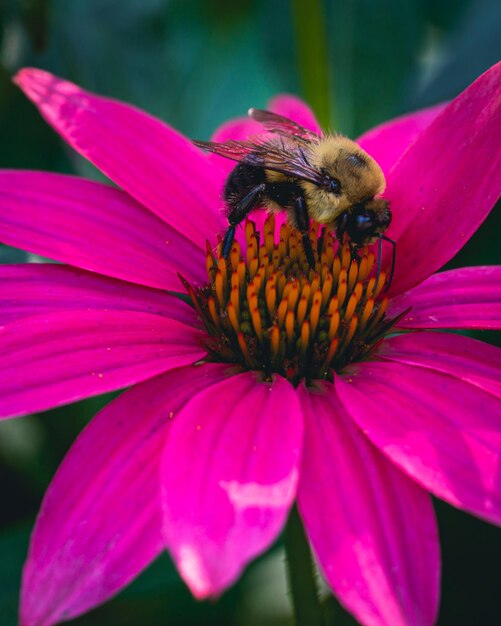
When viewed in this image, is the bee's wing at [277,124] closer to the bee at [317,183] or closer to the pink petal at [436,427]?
the bee at [317,183]

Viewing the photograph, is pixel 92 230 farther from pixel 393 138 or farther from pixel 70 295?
pixel 393 138

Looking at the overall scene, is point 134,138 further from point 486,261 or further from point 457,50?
point 457,50

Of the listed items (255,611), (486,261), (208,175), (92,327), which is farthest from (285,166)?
(255,611)

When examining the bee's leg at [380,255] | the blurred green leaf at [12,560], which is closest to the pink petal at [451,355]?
the bee's leg at [380,255]

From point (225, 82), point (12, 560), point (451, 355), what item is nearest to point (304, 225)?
point (451, 355)

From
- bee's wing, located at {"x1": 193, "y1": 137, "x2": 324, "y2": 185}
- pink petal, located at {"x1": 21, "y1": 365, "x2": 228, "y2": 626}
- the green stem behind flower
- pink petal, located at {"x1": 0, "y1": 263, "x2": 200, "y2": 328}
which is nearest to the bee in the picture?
bee's wing, located at {"x1": 193, "y1": 137, "x2": 324, "y2": 185}

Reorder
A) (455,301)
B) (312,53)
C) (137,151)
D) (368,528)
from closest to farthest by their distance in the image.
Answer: (368,528) < (455,301) < (137,151) < (312,53)
